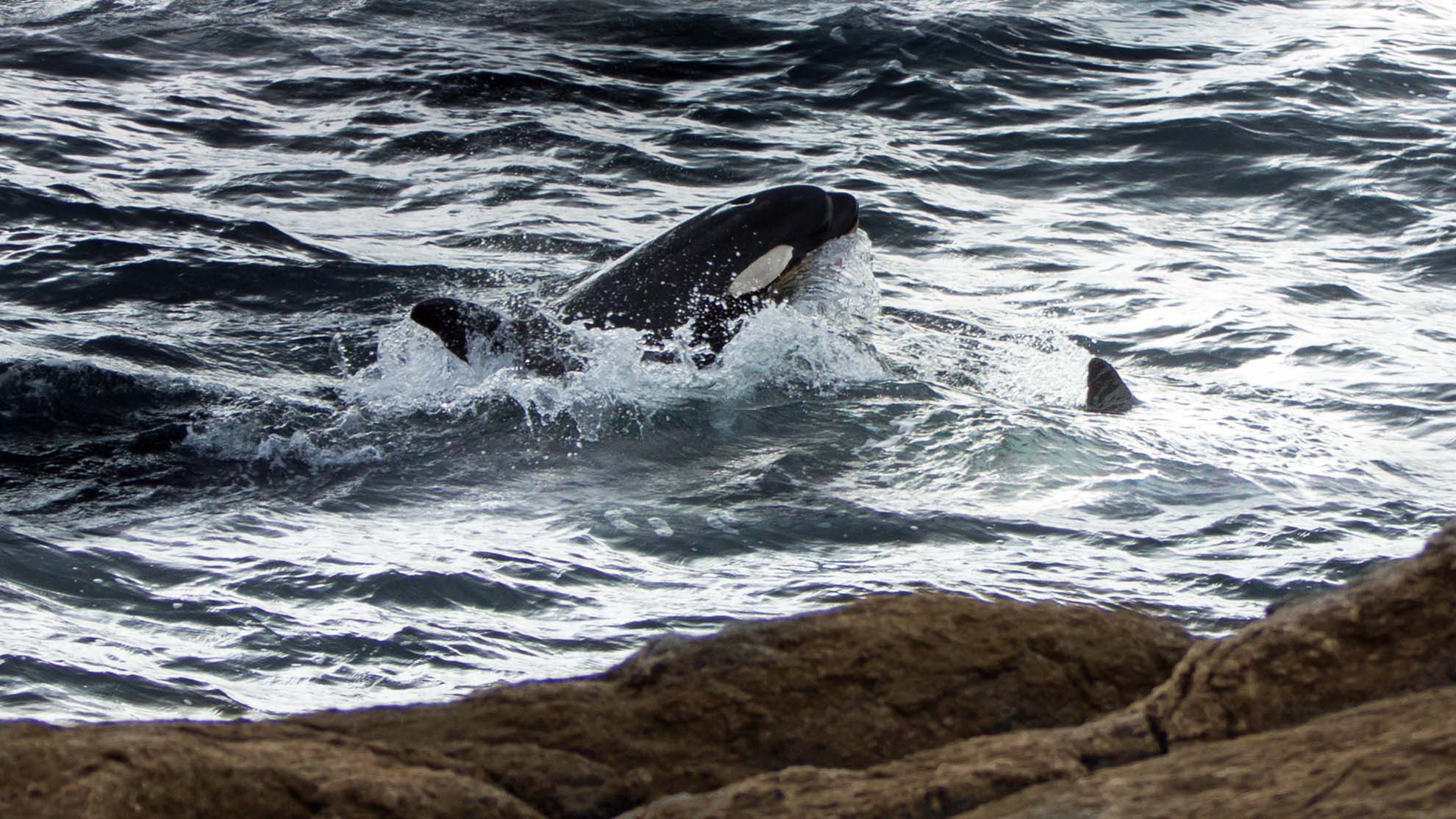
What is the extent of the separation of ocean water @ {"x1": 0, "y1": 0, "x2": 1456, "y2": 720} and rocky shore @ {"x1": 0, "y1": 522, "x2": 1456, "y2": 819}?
5.98 ft

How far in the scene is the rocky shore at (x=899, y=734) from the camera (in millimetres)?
2246

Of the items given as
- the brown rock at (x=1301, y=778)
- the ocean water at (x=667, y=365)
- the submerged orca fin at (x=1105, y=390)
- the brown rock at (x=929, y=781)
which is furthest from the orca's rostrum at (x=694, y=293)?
the brown rock at (x=1301, y=778)

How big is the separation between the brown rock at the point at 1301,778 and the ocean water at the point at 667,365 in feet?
8.73

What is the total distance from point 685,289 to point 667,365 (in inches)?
23.0

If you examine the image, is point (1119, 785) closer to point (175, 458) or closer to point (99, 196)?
point (175, 458)

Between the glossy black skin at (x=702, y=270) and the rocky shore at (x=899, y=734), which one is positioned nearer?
the rocky shore at (x=899, y=734)

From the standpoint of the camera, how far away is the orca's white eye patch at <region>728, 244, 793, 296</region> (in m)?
8.21

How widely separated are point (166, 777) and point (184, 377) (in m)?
5.83

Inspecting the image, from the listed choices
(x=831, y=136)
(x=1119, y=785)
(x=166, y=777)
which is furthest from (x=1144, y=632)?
(x=831, y=136)

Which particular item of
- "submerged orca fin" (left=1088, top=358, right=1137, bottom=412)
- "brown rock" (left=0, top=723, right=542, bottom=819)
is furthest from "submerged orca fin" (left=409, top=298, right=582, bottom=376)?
"brown rock" (left=0, top=723, right=542, bottom=819)

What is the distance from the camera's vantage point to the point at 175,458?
6.71m

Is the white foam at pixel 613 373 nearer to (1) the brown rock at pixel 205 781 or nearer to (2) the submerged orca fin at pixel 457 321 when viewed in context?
(2) the submerged orca fin at pixel 457 321

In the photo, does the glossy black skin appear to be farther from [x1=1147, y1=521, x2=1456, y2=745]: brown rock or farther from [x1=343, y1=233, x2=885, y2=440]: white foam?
[x1=1147, y1=521, x2=1456, y2=745]: brown rock

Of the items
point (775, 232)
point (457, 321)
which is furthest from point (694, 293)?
point (457, 321)
